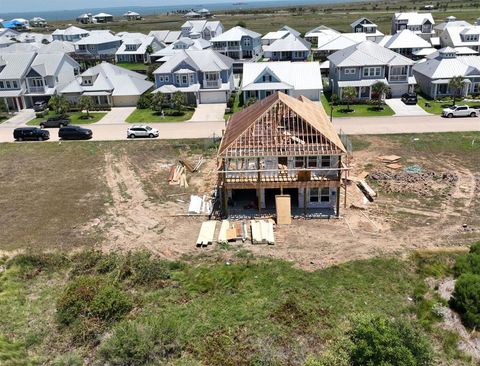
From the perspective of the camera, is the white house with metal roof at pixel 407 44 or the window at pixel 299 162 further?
the white house with metal roof at pixel 407 44

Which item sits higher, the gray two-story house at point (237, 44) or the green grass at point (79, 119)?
the gray two-story house at point (237, 44)

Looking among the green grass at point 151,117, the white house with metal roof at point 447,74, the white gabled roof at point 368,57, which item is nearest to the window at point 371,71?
the white gabled roof at point 368,57

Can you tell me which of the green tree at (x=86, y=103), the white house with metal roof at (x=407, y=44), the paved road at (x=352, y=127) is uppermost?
the white house with metal roof at (x=407, y=44)

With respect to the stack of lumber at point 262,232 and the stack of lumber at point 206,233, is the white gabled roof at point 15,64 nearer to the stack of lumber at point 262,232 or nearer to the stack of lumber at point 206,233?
the stack of lumber at point 206,233

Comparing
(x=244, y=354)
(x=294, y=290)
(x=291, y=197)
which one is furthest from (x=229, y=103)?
(x=244, y=354)

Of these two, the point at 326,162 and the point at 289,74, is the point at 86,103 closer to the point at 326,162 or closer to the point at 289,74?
the point at 289,74

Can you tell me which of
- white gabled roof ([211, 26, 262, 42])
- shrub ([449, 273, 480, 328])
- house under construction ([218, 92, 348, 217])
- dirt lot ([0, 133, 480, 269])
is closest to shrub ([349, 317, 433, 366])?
shrub ([449, 273, 480, 328])

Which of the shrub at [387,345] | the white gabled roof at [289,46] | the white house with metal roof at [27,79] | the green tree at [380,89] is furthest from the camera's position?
the white gabled roof at [289,46]

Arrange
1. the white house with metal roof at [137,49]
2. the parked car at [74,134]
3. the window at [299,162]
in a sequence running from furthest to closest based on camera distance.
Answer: the white house with metal roof at [137,49] → the parked car at [74,134] → the window at [299,162]
